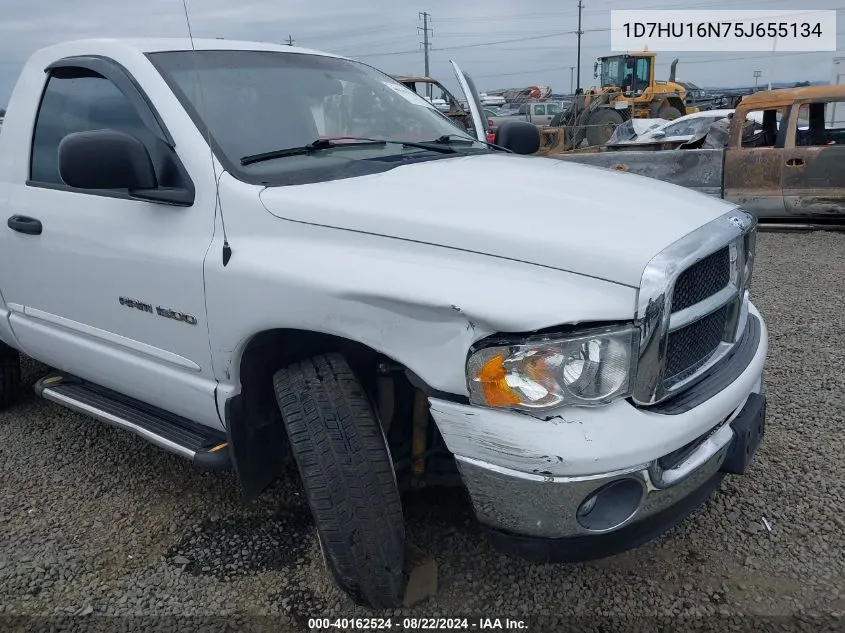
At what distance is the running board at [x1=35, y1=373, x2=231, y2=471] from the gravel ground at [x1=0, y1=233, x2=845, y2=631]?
0.42 m

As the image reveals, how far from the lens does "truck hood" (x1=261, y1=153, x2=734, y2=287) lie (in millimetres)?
1972

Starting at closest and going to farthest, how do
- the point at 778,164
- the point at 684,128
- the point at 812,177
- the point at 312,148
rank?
the point at 312,148
the point at 812,177
the point at 778,164
the point at 684,128

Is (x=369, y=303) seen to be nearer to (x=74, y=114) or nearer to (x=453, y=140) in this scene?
(x=453, y=140)

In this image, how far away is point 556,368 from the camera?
1891 millimetres

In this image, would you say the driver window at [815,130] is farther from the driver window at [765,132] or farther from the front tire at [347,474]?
the front tire at [347,474]

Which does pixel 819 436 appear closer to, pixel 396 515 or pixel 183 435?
pixel 396 515

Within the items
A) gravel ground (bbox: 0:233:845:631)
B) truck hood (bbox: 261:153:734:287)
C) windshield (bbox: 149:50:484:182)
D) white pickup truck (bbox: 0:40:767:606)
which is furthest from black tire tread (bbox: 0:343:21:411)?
truck hood (bbox: 261:153:734:287)

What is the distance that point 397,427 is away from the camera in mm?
2594

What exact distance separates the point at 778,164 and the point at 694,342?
716 cm

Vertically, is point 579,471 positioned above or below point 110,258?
below

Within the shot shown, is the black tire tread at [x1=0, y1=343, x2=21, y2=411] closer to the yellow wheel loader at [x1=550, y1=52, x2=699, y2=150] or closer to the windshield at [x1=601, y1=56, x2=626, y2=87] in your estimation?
the yellow wheel loader at [x1=550, y1=52, x2=699, y2=150]

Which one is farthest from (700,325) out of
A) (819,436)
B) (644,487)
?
(819,436)

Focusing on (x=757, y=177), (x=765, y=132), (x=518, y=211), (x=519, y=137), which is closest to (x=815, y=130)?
Result: (x=765, y=132)

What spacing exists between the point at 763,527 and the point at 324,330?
1888 millimetres
